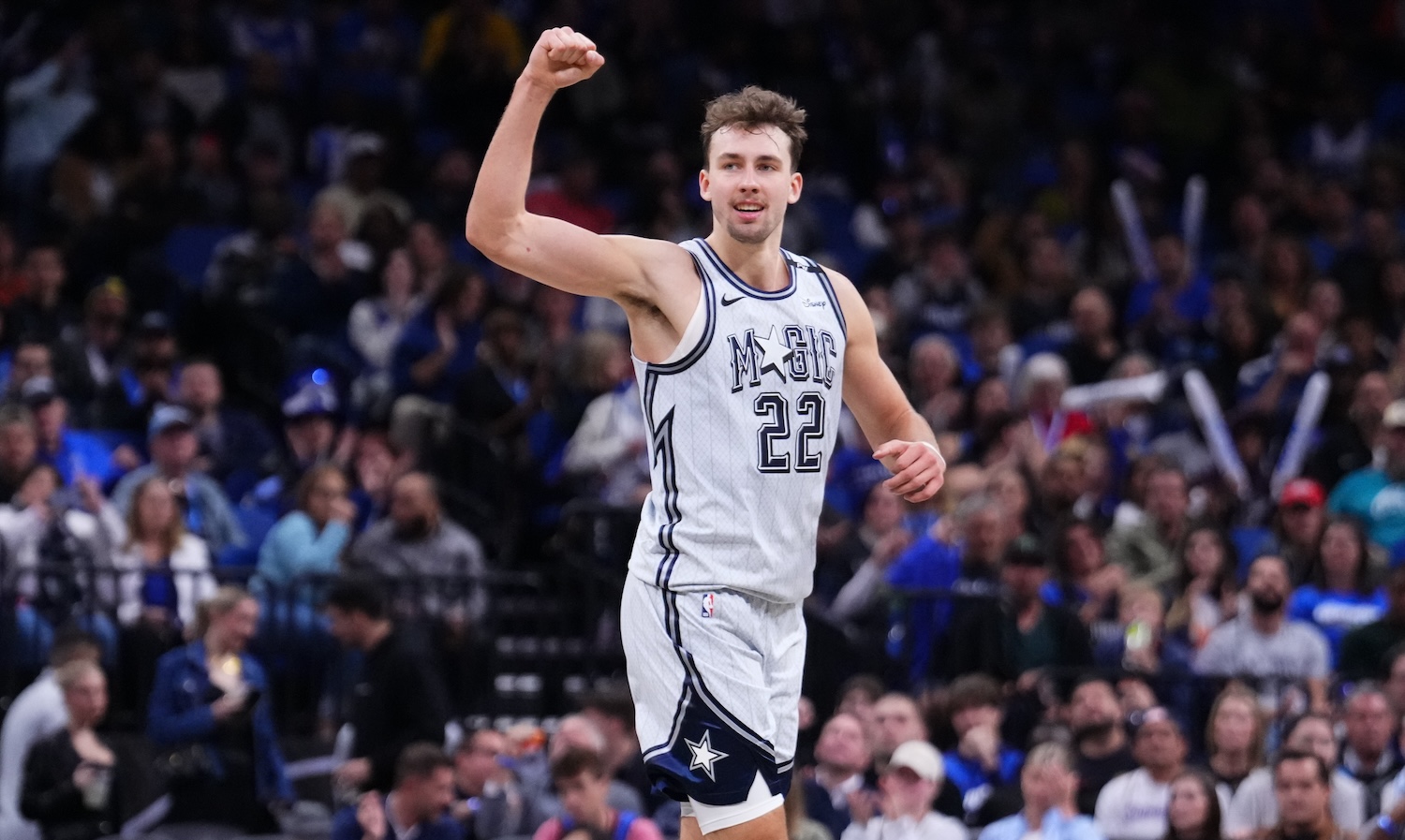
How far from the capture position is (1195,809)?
28.4 feet

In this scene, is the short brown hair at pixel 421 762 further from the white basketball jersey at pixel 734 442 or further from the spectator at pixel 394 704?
the white basketball jersey at pixel 734 442

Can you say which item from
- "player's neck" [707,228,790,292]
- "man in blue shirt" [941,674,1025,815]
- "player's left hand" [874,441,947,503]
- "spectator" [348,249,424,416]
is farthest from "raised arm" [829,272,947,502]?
"spectator" [348,249,424,416]

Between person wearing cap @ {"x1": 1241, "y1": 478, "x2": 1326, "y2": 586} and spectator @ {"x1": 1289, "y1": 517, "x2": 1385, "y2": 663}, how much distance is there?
18 cm

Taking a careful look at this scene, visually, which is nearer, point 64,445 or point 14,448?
point 14,448

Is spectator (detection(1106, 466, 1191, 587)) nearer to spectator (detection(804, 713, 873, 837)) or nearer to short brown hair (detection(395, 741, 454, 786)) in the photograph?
spectator (detection(804, 713, 873, 837))

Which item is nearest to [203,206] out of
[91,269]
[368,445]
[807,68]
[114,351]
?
[91,269]

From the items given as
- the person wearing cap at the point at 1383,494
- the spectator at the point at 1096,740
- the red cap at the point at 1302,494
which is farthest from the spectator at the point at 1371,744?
the person wearing cap at the point at 1383,494

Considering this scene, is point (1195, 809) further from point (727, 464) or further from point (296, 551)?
point (296, 551)

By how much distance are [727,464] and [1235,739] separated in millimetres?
4873

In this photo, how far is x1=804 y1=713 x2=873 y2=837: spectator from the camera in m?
9.13

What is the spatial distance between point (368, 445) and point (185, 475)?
0.99 m

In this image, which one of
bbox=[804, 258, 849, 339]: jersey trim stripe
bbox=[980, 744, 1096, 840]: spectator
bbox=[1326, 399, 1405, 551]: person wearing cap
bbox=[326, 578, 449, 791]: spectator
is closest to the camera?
bbox=[804, 258, 849, 339]: jersey trim stripe

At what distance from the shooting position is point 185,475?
10938mm

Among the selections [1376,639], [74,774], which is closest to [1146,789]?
[1376,639]
